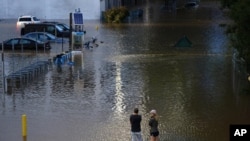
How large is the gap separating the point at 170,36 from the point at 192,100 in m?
28.1

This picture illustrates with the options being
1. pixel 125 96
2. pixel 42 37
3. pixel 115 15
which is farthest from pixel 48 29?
pixel 125 96

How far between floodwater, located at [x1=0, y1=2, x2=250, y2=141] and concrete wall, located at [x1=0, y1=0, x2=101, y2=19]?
106 feet

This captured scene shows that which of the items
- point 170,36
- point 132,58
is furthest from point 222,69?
point 170,36

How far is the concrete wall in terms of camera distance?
7356 cm

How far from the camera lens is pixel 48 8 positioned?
74.6 m

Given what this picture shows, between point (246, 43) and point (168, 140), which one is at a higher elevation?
point (246, 43)

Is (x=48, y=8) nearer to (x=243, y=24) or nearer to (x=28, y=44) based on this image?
(x=28, y=44)

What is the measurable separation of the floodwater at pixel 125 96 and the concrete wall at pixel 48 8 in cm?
3219

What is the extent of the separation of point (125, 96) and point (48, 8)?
172 feet

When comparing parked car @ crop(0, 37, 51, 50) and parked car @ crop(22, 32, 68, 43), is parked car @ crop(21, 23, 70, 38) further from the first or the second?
parked car @ crop(0, 37, 51, 50)

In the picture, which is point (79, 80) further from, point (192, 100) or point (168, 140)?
point (168, 140)

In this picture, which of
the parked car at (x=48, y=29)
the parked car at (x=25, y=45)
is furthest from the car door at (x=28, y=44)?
the parked car at (x=48, y=29)

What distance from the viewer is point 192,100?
23.0m

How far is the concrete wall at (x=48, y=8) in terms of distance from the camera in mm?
73562
